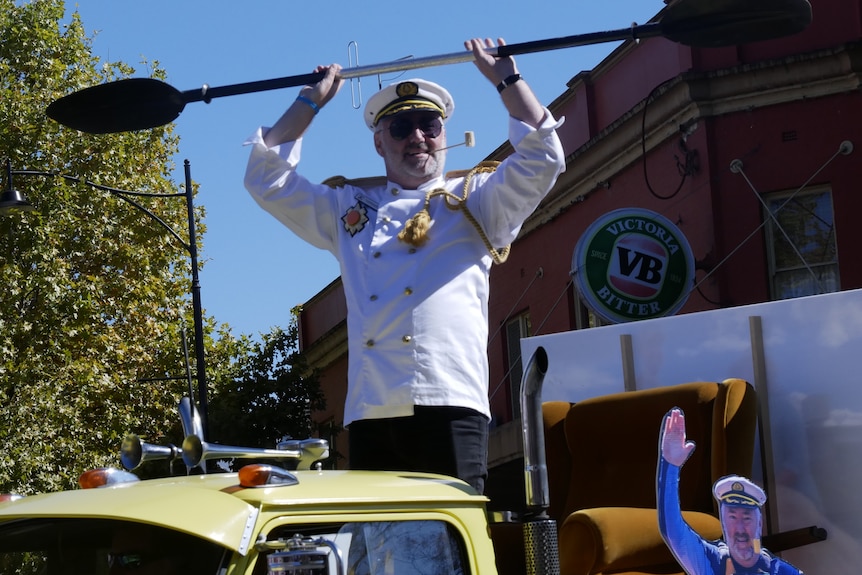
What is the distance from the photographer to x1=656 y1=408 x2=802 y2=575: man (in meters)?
4.24

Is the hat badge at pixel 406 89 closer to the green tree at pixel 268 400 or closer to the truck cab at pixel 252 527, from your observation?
the truck cab at pixel 252 527

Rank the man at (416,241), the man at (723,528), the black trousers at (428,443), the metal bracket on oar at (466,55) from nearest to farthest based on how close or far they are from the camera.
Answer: the man at (723,528) → the black trousers at (428,443) → the man at (416,241) → the metal bracket on oar at (466,55)

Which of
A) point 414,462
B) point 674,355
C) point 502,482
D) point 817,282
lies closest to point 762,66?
point 817,282

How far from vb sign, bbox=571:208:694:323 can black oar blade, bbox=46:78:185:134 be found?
1263 centimetres

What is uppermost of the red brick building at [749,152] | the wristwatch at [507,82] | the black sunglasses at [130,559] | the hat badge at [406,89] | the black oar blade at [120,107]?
the red brick building at [749,152]

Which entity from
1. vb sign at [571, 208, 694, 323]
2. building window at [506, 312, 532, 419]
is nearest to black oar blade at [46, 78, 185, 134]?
vb sign at [571, 208, 694, 323]

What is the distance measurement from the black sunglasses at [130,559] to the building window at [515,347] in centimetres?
2052

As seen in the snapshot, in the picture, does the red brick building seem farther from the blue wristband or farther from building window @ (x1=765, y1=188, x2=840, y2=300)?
the blue wristband

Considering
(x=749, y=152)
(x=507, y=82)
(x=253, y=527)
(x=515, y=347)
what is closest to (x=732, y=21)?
(x=507, y=82)

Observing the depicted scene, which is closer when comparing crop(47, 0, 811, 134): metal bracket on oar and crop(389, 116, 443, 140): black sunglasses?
crop(47, 0, 811, 134): metal bracket on oar

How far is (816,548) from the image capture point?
5.01m

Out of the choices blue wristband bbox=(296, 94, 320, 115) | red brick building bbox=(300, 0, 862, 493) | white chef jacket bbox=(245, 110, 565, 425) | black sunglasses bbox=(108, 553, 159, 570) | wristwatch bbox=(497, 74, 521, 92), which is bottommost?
black sunglasses bbox=(108, 553, 159, 570)

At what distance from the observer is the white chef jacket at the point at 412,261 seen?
4.93 m

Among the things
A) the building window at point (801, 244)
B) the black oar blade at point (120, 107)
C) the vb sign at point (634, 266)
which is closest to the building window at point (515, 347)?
the vb sign at point (634, 266)
